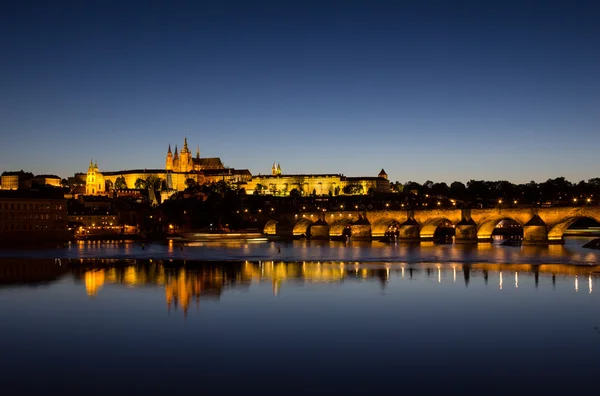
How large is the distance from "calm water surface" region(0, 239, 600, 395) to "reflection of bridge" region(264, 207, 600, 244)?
25468 mm

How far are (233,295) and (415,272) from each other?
1483 cm

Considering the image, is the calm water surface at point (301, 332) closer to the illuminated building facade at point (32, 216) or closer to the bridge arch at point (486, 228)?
the bridge arch at point (486, 228)

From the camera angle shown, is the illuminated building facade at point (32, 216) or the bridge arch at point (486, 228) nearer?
the bridge arch at point (486, 228)

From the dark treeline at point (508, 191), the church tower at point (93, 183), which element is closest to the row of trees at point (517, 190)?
the dark treeline at point (508, 191)

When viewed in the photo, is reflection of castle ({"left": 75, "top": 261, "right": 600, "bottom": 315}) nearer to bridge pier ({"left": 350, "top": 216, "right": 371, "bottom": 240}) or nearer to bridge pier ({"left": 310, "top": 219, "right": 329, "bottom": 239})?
bridge pier ({"left": 350, "top": 216, "right": 371, "bottom": 240})

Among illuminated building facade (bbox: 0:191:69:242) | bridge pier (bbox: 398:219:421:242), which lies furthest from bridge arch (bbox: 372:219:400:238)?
illuminated building facade (bbox: 0:191:69:242)

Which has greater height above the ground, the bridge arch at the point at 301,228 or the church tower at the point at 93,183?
the church tower at the point at 93,183

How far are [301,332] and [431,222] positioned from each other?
2509 inches

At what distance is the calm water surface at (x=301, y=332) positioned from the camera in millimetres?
16766

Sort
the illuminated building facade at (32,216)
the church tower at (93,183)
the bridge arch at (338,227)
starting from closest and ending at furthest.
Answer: the illuminated building facade at (32,216), the bridge arch at (338,227), the church tower at (93,183)

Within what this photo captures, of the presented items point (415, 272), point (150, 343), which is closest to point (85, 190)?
point (415, 272)

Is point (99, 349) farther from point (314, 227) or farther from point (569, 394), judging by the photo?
point (314, 227)

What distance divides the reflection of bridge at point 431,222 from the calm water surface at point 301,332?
25.5 meters

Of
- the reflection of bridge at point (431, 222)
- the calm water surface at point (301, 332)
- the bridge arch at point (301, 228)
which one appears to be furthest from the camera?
the bridge arch at point (301, 228)
